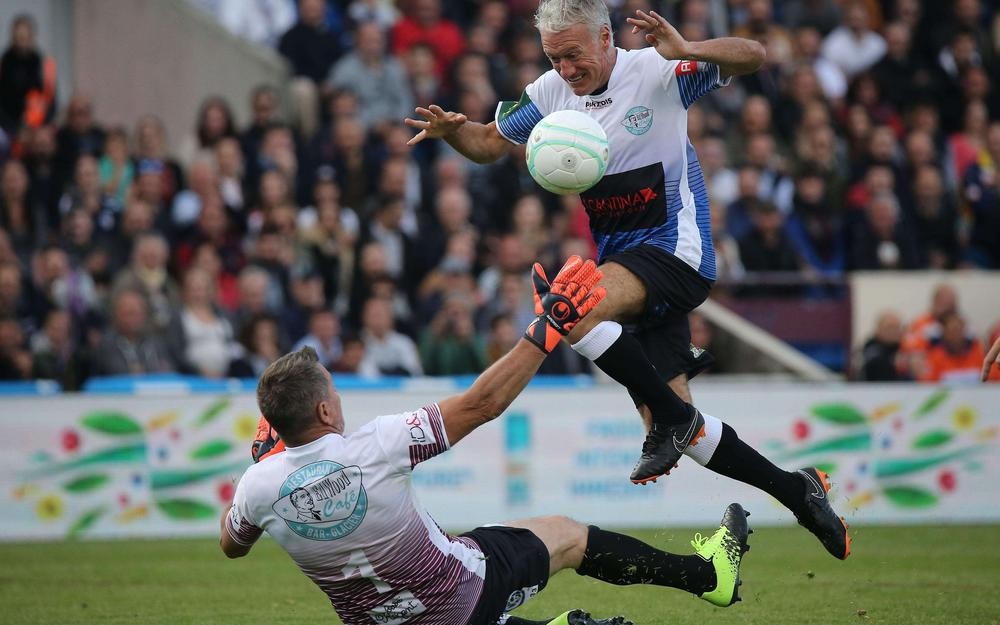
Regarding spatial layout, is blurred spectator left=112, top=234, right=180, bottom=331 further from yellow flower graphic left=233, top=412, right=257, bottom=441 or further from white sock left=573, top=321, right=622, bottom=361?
white sock left=573, top=321, right=622, bottom=361

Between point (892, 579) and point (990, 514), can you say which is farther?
point (990, 514)

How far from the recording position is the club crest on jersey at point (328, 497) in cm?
561

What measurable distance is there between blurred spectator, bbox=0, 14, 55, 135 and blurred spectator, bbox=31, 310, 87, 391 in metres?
2.58

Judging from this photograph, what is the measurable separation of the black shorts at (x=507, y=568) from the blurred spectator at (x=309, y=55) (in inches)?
422

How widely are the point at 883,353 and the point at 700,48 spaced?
24.5 ft

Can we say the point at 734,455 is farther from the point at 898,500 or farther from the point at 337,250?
the point at 337,250

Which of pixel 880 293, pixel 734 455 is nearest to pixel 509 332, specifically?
pixel 880 293

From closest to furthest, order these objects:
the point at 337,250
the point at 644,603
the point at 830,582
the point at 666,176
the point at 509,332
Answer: the point at 666,176 < the point at 644,603 < the point at 830,582 < the point at 509,332 < the point at 337,250

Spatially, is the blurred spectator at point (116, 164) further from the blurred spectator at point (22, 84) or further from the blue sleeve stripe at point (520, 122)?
the blue sleeve stripe at point (520, 122)

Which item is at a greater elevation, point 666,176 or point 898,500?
point 666,176

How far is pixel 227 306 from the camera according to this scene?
1366 cm

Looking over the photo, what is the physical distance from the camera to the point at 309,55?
16.3 metres

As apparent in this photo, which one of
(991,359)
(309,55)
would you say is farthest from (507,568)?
(309,55)

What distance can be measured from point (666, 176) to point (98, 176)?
826 centimetres
